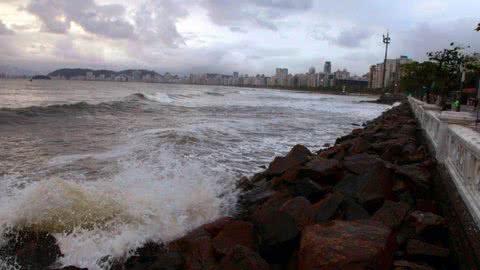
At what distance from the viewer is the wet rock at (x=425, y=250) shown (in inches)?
143

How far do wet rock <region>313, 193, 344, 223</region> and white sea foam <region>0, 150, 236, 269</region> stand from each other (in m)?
1.67

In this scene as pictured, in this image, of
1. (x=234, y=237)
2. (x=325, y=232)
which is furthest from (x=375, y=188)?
(x=234, y=237)

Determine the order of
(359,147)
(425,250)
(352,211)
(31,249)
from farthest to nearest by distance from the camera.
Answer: (359,147) < (31,249) < (352,211) < (425,250)

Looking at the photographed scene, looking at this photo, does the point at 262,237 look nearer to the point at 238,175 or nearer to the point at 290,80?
the point at 238,175

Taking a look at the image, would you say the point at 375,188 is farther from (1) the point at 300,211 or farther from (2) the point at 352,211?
(1) the point at 300,211

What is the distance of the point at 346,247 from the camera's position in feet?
10.9

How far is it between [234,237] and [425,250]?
1841 millimetres

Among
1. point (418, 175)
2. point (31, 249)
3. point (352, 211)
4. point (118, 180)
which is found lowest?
point (31, 249)

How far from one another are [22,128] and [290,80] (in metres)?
181

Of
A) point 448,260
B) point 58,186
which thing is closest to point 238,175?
point 58,186

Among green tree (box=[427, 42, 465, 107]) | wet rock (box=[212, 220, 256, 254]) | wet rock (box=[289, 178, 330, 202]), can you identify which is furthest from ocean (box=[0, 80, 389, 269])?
green tree (box=[427, 42, 465, 107])

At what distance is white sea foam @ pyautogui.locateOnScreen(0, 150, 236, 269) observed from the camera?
473cm

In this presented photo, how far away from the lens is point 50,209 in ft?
17.7

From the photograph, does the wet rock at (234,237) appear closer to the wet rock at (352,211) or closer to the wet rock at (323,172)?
Result: the wet rock at (352,211)
